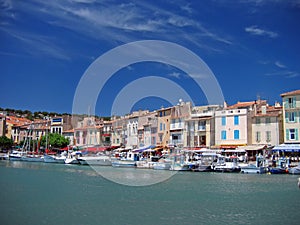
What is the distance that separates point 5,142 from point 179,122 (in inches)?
1782

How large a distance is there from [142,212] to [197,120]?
115ft

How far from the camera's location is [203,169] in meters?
41.3

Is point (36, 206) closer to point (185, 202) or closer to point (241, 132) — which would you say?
point (185, 202)

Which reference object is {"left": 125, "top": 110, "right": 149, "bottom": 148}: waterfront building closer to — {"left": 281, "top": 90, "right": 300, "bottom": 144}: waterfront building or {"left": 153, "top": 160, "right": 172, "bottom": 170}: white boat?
{"left": 153, "top": 160, "right": 172, "bottom": 170}: white boat

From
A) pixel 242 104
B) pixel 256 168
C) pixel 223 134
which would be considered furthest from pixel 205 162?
pixel 242 104

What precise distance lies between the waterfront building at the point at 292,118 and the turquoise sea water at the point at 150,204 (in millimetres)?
16862

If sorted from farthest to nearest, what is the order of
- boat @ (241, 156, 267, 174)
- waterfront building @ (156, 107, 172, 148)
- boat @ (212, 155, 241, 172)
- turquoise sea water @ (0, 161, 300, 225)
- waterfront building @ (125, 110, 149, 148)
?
waterfront building @ (125, 110, 149, 148)
waterfront building @ (156, 107, 172, 148)
boat @ (212, 155, 241, 172)
boat @ (241, 156, 267, 174)
turquoise sea water @ (0, 161, 300, 225)

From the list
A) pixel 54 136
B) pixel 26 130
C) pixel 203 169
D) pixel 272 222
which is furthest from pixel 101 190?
pixel 26 130

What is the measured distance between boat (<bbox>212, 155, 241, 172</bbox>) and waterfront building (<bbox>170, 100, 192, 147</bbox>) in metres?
10.5

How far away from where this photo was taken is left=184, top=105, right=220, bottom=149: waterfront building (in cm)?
4997

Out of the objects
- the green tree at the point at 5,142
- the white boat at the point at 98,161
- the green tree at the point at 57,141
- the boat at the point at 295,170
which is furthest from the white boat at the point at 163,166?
the green tree at the point at 5,142

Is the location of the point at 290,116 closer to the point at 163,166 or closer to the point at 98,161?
the point at 163,166

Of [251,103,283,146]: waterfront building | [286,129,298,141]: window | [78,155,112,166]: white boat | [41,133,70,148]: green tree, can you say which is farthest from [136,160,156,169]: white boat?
[41,133,70,148]: green tree

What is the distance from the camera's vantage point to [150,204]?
1919 cm
